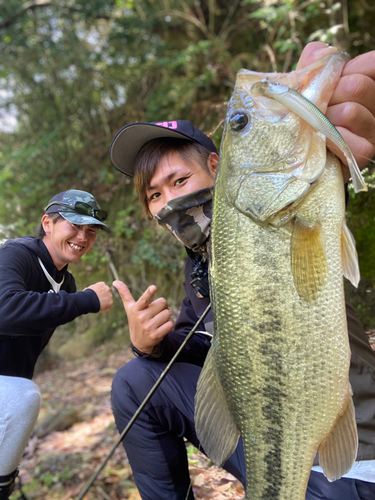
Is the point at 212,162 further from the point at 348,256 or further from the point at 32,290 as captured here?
the point at 32,290

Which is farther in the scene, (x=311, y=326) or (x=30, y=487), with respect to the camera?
(x=30, y=487)

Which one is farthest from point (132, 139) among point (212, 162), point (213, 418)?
point (213, 418)

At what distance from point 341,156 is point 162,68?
7886 mm

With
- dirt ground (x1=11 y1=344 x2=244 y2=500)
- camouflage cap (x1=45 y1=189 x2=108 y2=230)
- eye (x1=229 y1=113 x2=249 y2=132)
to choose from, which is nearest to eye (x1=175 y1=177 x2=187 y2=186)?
camouflage cap (x1=45 y1=189 x2=108 y2=230)

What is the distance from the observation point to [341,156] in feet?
4.37

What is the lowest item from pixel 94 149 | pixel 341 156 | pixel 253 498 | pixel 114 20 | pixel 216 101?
pixel 253 498

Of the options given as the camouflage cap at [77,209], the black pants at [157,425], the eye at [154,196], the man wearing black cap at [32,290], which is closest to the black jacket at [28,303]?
the man wearing black cap at [32,290]

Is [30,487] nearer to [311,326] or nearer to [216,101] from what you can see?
[311,326]

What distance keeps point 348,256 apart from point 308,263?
→ 0.56 ft

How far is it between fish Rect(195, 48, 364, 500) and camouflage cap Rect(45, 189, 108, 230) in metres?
1.00

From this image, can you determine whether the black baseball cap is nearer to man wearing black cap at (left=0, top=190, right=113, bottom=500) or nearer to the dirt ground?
man wearing black cap at (left=0, top=190, right=113, bottom=500)

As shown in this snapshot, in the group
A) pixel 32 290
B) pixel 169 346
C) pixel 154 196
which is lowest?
pixel 169 346

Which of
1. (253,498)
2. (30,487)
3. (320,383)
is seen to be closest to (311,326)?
(320,383)

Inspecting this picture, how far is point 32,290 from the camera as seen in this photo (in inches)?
84.0
